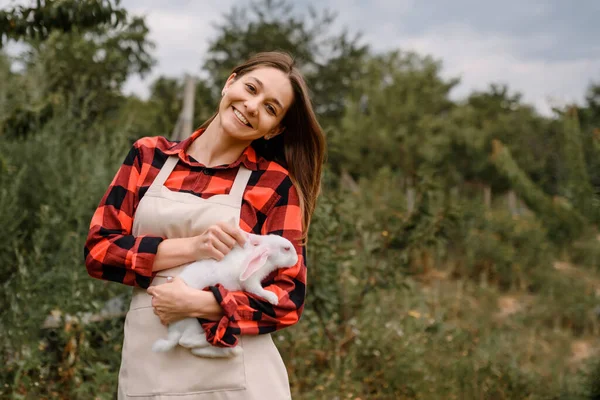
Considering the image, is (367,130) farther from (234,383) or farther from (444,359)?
(234,383)

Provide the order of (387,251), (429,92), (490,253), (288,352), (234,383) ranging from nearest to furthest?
(234,383) → (288,352) → (387,251) → (490,253) → (429,92)

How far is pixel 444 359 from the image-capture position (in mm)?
4312

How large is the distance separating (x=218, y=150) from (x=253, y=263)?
412 millimetres

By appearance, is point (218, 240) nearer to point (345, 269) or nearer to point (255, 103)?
point (255, 103)

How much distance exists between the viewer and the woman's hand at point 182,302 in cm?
151

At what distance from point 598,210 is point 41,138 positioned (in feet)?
13.1

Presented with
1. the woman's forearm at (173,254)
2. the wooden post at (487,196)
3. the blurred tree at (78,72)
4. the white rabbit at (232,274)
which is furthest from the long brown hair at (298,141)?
the wooden post at (487,196)


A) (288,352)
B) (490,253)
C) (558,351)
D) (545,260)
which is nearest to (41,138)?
(288,352)

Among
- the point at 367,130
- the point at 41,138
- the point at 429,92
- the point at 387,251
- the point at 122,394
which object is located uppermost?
the point at 429,92

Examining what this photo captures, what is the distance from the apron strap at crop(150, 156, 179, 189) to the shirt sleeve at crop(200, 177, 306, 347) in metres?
0.31

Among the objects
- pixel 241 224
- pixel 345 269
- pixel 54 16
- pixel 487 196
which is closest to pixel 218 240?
pixel 241 224

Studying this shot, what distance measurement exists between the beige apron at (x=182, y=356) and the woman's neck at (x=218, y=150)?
0.09m

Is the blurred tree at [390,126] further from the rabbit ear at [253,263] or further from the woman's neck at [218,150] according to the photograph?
the rabbit ear at [253,263]

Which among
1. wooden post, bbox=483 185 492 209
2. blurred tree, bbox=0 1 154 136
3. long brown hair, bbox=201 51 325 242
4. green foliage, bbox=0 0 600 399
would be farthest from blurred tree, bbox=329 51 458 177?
long brown hair, bbox=201 51 325 242
